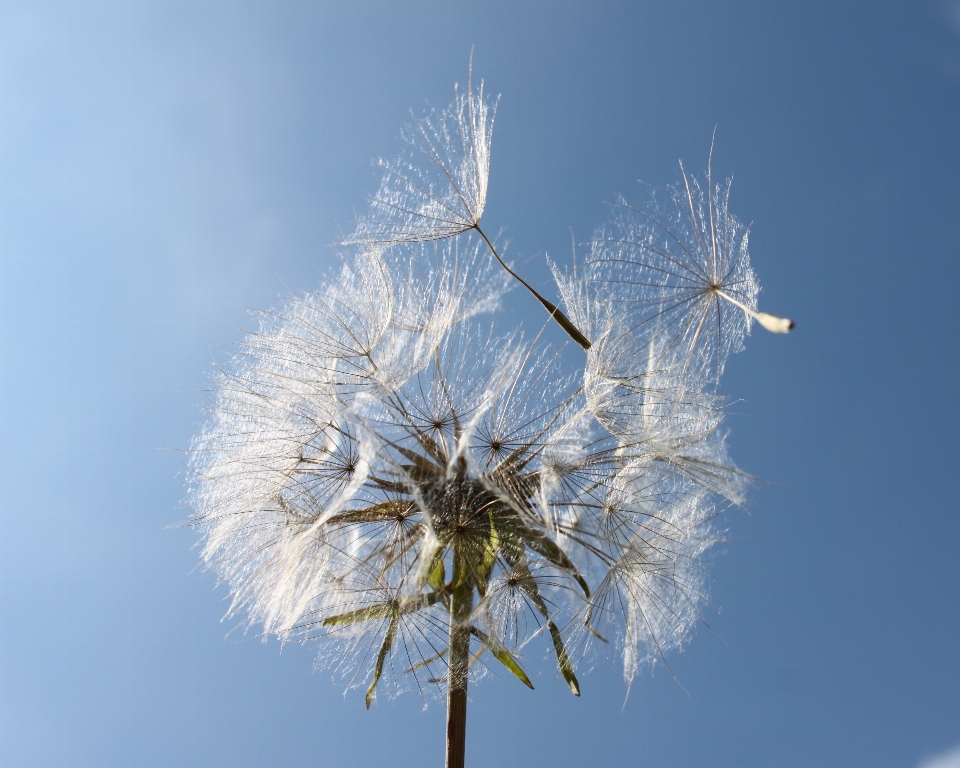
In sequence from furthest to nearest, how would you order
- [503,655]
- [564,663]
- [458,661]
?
[564,663] < [503,655] < [458,661]

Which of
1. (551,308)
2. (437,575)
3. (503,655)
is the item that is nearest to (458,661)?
(503,655)

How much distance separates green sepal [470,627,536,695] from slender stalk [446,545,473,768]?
0.09 meters

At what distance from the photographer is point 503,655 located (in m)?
5.31

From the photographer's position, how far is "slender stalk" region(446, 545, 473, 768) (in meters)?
5.07

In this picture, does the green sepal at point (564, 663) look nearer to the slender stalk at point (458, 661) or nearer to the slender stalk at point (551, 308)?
the slender stalk at point (458, 661)

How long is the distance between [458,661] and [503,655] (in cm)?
36

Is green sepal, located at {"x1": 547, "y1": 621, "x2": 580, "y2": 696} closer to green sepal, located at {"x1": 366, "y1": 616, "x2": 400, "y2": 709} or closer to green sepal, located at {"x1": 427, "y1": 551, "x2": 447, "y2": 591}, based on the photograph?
green sepal, located at {"x1": 427, "y1": 551, "x2": 447, "y2": 591}

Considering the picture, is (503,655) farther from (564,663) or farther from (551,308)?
(551,308)

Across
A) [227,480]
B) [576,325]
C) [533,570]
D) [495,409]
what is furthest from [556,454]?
[227,480]

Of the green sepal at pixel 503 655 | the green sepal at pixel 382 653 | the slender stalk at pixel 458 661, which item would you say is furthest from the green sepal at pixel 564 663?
the green sepal at pixel 382 653

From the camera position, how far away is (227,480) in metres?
5.84

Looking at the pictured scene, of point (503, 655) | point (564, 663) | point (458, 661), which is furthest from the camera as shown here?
point (564, 663)

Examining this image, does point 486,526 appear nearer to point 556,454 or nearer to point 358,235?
point 556,454

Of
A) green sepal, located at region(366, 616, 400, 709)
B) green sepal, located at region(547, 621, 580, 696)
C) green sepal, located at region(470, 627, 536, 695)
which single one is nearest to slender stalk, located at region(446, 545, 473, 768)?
green sepal, located at region(470, 627, 536, 695)
